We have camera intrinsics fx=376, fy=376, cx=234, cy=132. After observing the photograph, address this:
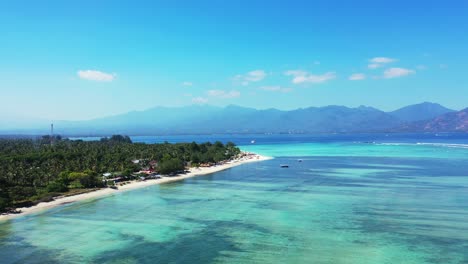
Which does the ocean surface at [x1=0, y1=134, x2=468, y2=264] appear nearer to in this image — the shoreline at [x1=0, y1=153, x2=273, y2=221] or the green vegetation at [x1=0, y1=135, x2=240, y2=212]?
the shoreline at [x1=0, y1=153, x2=273, y2=221]

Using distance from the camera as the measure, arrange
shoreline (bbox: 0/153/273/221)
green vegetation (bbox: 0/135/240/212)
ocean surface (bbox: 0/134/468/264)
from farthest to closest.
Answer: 1. green vegetation (bbox: 0/135/240/212)
2. shoreline (bbox: 0/153/273/221)
3. ocean surface (bbox: 0/134/468/264)

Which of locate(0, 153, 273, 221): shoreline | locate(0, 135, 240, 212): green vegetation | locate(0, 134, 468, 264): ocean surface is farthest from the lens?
locate(0, 135, 240, 212): green vegetation

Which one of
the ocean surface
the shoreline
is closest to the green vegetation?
the shoreline

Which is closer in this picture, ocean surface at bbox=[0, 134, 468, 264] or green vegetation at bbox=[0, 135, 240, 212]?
ocean surface at bbox=[0, 134, 468, 264]

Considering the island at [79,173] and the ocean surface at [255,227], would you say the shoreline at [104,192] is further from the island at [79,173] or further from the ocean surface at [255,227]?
the ocean surface at [255,227]

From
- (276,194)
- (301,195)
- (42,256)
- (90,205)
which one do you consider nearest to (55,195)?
(90,205)

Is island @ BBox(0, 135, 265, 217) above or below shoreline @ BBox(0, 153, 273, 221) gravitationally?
above

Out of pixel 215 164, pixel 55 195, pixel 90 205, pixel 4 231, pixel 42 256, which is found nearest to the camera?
pixel 42 256

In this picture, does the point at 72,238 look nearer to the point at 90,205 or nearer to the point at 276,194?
the point at 90,205

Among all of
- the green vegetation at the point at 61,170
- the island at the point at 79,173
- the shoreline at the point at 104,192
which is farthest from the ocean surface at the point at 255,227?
the green vegetation at the point at 61,170
